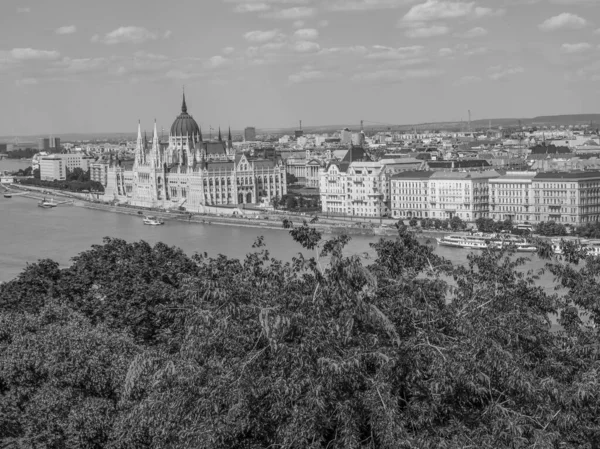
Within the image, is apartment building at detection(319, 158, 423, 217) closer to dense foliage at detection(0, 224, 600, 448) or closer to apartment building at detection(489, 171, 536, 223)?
apartment building at detection(489, 171, 536, 223)

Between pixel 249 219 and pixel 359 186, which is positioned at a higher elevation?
pixel 359 186

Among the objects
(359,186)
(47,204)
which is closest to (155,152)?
(47,204)

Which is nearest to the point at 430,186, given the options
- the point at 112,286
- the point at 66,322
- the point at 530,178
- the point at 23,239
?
the point at 530,178

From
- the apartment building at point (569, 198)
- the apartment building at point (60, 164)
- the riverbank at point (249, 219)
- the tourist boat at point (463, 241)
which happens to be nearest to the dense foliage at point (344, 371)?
the riverbank at point (249, 219)

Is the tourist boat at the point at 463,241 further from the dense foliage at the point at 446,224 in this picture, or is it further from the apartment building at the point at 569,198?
the apartment building at the point at 569,198

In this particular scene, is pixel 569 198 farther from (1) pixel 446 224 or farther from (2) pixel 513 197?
(1) pixel 446 224

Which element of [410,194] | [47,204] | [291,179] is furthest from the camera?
[291,179]

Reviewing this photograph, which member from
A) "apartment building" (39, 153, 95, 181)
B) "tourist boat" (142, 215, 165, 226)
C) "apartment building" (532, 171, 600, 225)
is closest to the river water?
"tourist boat" (142, 215, 165, 226)

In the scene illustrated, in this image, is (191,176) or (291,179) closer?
(191,176)
